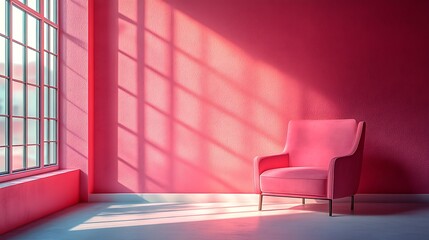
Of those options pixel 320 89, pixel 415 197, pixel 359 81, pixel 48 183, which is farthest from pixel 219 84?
pixel 415 197

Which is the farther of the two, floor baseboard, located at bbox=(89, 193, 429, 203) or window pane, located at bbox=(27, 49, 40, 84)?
floor baseboard, located at bbox=(89, 193, 429, 203)

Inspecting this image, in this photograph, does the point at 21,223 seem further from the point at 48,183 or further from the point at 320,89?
the point at 320,89

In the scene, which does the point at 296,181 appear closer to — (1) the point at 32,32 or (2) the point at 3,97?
(2) the point at 3,97

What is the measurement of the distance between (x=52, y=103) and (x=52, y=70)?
350mm

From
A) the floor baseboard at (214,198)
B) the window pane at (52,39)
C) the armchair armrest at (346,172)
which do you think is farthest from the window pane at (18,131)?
the armchair armrest at (346,172)

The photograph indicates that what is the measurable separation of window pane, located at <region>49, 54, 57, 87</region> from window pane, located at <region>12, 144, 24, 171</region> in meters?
1.01

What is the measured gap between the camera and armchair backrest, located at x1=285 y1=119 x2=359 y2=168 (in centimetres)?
511

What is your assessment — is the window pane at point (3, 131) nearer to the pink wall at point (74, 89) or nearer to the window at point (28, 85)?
the window at point (28, 85)

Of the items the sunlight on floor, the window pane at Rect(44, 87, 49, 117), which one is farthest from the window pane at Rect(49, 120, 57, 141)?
the sunlight on floor

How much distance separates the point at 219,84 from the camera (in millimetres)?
5637

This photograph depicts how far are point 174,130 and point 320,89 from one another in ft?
5.45

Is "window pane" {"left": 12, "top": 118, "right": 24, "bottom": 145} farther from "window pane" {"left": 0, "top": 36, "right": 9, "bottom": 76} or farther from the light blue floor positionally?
the light blue floor

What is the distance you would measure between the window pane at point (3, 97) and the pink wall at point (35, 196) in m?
0.60

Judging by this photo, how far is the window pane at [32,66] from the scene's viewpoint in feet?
15.7
